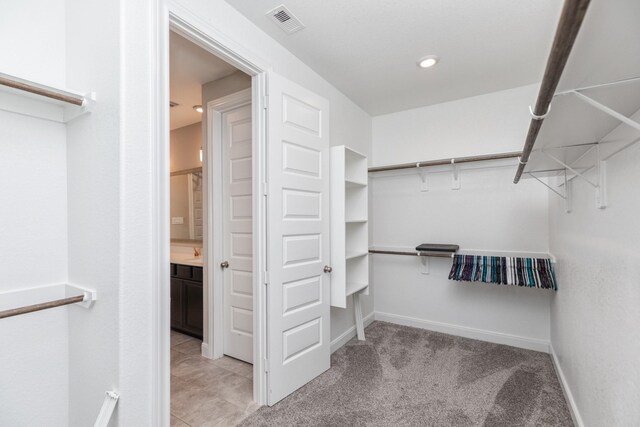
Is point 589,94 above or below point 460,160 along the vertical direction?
below

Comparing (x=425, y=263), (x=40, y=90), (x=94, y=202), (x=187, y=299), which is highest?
(x=40, y=90)

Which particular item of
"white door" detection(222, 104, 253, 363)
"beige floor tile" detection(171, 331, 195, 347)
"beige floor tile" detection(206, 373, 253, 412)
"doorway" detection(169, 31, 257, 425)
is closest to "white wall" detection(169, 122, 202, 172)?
"doorway" detection(169, 31, 257, 425)

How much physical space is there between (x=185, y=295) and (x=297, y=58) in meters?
2.62

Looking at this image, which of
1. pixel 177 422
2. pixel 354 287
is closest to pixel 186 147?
pixel 354 287

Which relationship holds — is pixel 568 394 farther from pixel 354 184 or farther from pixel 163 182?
pixel 163 182

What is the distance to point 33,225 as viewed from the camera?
4.20 ft

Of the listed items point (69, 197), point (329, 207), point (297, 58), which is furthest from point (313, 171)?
point (69, 197)

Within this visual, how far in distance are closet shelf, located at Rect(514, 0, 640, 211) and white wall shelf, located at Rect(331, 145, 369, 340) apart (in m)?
1.40

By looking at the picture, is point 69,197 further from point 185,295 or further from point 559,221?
point 559,221

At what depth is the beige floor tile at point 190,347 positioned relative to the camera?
2853 mm

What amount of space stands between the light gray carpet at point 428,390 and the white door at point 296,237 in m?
0.19

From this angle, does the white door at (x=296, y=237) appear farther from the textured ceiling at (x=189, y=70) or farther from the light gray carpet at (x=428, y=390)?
the textured ceiling at (x=189, y=70)

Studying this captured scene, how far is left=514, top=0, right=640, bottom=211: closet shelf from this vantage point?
558 millimetres

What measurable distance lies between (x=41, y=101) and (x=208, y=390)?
2068mm
